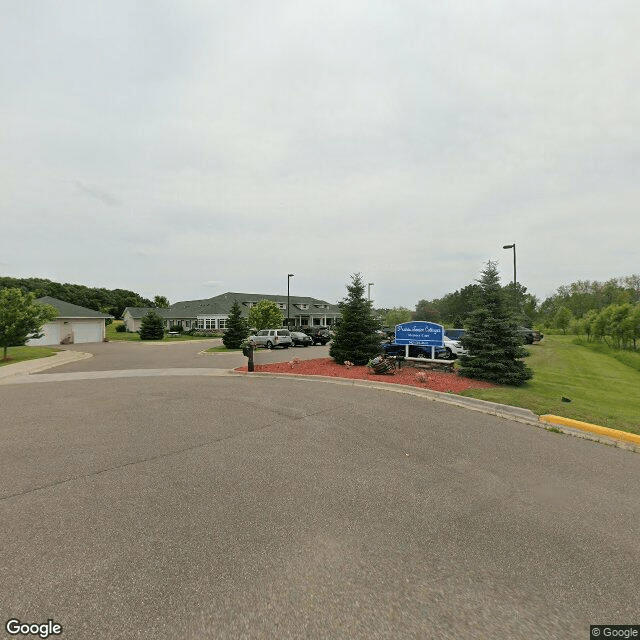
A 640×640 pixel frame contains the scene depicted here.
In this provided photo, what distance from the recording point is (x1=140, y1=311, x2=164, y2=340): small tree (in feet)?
137

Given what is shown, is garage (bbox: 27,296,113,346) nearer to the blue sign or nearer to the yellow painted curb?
the blue sign

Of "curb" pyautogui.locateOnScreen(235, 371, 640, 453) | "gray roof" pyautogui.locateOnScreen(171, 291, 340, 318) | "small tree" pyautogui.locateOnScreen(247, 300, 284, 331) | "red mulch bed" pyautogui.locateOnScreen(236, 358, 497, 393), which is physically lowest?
"curb" pyautogui.locateOnScreen(235, 371, 640, 453)

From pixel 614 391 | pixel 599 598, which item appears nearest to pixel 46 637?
pixel 599 598

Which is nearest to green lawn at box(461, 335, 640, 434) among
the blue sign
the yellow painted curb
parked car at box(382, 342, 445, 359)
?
the yellow painted curb

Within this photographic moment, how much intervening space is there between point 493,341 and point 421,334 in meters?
3.15

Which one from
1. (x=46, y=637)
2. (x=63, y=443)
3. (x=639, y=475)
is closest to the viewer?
(x=46, y=637)

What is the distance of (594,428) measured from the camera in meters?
6.69

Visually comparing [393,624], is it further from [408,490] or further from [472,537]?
[408,490]

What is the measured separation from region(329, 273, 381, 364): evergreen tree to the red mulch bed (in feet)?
2.13

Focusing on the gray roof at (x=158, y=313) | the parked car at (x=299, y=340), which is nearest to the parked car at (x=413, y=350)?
the parked car at (x=299, y=340)

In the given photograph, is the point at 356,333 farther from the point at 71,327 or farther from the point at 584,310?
A: the point at 584,310

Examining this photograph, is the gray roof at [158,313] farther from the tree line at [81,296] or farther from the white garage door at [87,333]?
the tree line at [81,296]

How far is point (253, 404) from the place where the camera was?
29.1ft

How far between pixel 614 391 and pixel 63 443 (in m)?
16.5
